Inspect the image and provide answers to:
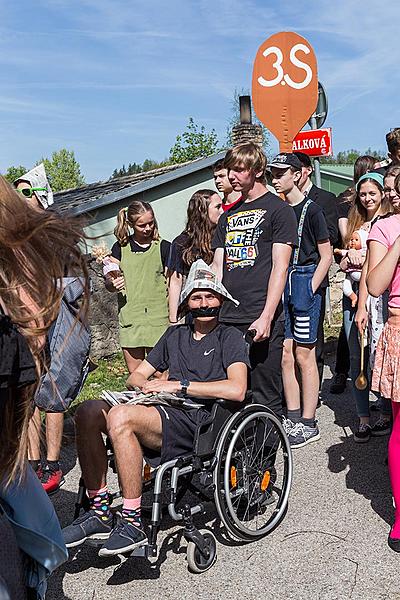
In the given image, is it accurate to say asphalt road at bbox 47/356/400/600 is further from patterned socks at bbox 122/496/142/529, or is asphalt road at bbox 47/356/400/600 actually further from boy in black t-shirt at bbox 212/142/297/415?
boy in black t-shirt at bbox 212/142/297/415

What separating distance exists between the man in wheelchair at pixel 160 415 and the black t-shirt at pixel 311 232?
1715 millimetres

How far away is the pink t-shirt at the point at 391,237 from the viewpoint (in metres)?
4.17

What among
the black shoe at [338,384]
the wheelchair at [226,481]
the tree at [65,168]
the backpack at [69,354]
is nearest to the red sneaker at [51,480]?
the wheelchair at [226,481]

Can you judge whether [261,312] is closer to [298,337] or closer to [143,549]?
[298,337]

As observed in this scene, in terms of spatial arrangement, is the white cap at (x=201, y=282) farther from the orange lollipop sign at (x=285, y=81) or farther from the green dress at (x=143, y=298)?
the orange lollipop sign at (x=285, y=81)

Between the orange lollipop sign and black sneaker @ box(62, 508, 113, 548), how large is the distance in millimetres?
5580

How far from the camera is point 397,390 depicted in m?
4.07

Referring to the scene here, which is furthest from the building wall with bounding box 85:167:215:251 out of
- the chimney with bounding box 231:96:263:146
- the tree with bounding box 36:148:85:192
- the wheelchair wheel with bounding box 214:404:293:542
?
the tree with bounding box 36:148:85:192

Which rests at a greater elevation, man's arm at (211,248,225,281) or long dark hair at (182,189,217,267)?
long dark hair at (182,189,217,267)

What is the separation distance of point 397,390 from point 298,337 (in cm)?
194

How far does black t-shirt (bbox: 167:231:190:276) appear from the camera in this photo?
19.7ft

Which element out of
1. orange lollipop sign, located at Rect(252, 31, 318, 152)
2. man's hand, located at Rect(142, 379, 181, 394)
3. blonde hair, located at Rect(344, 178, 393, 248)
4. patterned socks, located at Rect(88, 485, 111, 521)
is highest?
orange lollipop sign, located at Rect(252, 31, 318, 152)

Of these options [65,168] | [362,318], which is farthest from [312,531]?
[65,168]

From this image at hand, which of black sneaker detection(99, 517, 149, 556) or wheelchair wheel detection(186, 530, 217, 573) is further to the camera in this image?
wheelchair wheel detection(186, 530, 217, 573)
